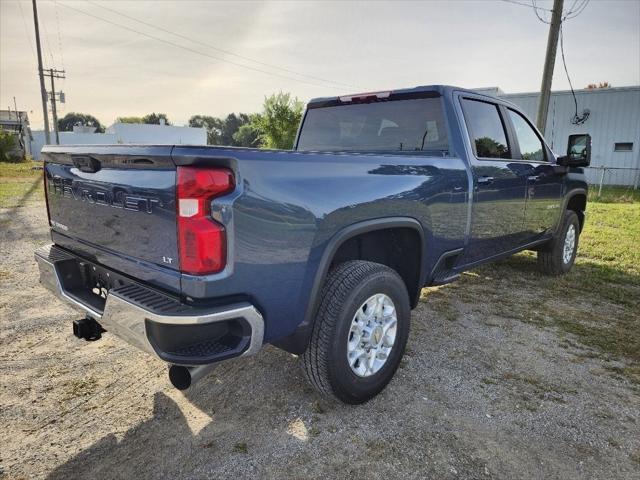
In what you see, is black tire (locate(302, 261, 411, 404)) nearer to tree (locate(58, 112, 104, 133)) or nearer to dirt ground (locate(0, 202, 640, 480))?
dirt ground (locate(0, 202, 640, 480))

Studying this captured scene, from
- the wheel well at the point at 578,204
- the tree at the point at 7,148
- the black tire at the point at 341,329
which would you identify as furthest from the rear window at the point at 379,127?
the tree at the point at 7,148

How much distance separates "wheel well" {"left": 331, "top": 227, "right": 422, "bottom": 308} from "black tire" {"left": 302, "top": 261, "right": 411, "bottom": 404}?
318 mm

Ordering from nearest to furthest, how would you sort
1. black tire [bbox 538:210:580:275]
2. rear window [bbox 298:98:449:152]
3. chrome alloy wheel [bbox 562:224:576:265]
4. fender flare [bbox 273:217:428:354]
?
fender flare [bbox 273:217:428:354] < rear window [bbox 298:98:449:152] < black tire [bbox 538:210:580:275] < chrome alloy wheel [bbox 562:224:576:265]

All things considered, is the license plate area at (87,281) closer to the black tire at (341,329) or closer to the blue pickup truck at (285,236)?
the blue pickup truck at (285,236)

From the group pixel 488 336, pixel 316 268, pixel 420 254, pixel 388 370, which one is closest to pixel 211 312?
pixel 316 268

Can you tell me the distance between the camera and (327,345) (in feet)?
7.92

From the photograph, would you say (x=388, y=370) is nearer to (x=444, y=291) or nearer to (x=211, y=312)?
(x=211, y=312)

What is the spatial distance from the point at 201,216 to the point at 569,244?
531 centimetres

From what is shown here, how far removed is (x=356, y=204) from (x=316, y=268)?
1.42 feet

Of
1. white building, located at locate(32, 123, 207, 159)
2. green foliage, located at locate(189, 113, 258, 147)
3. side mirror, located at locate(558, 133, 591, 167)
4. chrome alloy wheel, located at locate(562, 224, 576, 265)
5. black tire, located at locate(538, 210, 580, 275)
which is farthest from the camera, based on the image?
green foliage, located at locate(189, 113, 258, 147)

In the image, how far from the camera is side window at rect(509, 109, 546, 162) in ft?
14.2

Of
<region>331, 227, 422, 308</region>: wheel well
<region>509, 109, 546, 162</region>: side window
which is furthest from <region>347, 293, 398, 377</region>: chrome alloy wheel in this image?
<region>509, 109, 546, 162</region>: side window

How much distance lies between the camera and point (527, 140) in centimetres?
449

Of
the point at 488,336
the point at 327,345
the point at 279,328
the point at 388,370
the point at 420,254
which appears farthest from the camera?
the point at 488,336
